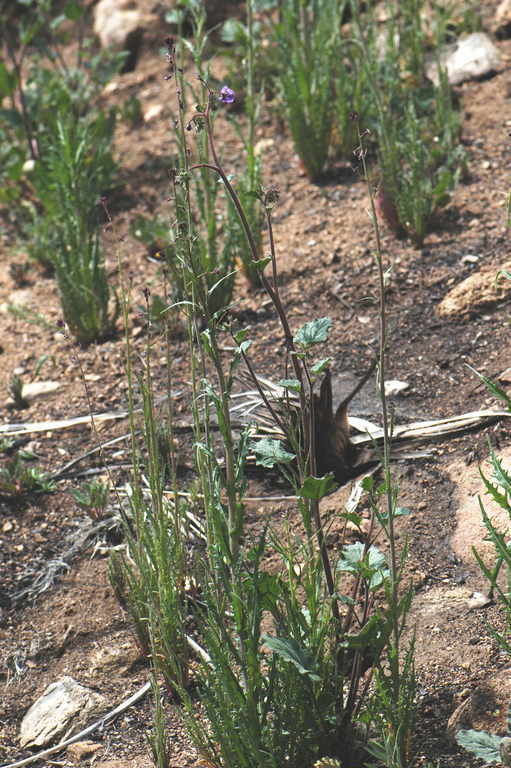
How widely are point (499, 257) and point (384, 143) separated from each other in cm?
67

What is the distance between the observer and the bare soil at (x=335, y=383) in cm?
208

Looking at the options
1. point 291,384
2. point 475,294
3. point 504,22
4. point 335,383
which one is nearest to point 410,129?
point 475,294

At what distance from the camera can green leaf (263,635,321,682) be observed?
63.1 inches

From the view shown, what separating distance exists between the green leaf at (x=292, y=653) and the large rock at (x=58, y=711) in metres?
0.71

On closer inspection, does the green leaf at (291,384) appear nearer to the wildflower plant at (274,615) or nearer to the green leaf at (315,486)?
the wildflower plant at (274,615)

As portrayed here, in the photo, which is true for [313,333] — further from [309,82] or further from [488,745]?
[309,82]

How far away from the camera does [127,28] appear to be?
573 centimetres

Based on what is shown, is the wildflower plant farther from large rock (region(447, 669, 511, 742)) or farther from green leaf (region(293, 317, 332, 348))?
large rock (region(447, 669, 511, 742))

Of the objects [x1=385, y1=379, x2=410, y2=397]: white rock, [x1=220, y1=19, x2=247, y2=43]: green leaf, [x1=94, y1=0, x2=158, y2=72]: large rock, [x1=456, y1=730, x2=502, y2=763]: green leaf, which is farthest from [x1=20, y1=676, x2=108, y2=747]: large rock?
[x1=94, y1=0, x2=158, y2=72]: large rock

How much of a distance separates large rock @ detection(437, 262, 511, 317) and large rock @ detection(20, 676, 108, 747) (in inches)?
65.9

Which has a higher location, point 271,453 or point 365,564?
point 271,453

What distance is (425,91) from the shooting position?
4.09 meters

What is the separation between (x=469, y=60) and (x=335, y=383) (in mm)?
2111

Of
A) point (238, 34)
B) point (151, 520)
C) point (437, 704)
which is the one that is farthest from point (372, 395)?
point (238, 34)
